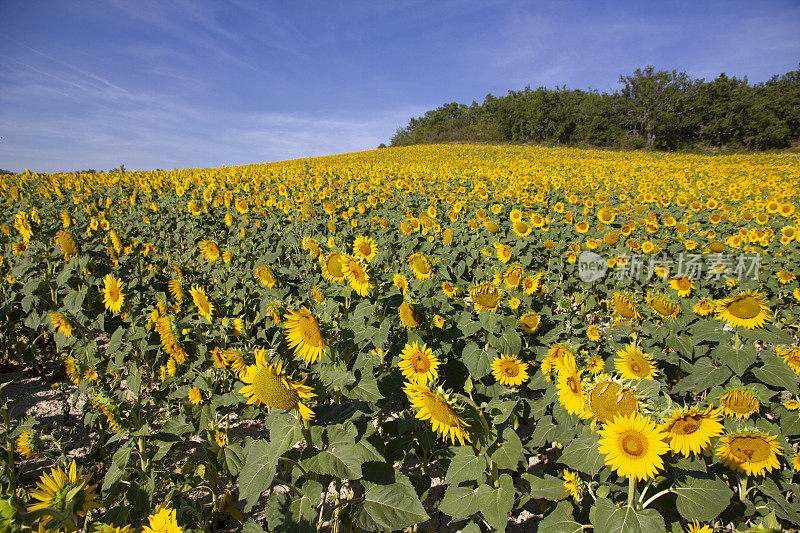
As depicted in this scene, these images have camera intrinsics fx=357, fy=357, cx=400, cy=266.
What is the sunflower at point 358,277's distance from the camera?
2332 millimetres

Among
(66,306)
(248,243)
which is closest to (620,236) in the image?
(248,243)

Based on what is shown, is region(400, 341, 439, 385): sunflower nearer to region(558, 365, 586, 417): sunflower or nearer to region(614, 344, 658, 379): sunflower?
region(558, 365, 586, 417): sunflower

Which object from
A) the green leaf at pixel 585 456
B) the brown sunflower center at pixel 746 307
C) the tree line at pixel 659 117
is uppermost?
the tree line at pixel 659 117

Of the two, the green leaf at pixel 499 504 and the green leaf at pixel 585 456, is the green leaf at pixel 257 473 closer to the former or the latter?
the green leaf at pixel 499 504

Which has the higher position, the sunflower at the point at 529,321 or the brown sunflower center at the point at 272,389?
the brown sunflower center at the point at 272,389

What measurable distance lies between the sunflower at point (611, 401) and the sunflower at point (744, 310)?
157 cm

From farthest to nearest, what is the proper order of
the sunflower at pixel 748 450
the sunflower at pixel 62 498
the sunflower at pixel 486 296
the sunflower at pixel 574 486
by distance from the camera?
the sunflower at pixel 486 296
the sunflower at pixel 574 486
the sunflower at pixel 748 450
the sunflower at pixel 62 498

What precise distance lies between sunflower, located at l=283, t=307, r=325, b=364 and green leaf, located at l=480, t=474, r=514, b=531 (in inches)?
43.1

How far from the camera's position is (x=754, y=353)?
222 centimetres

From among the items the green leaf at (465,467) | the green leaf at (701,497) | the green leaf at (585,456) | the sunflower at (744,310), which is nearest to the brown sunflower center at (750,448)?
the green leaf at (701,497)

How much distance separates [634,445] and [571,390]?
510 millimetres

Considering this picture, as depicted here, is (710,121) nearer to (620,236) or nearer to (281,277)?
(620,236)

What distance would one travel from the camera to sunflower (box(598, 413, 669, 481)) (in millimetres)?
1400

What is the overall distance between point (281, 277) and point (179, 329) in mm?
1647
